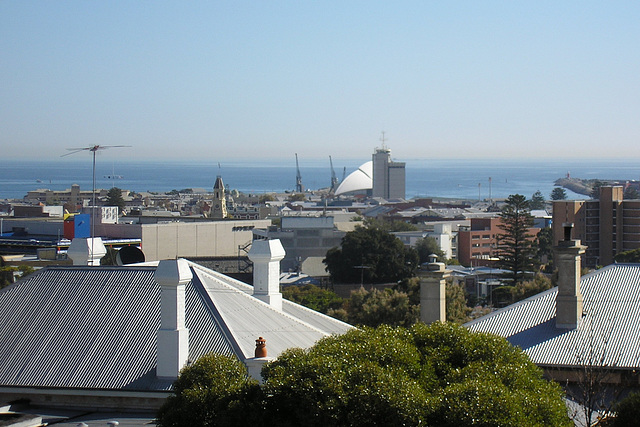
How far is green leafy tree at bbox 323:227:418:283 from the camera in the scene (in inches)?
2591

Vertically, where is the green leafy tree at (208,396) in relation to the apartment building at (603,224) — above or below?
above

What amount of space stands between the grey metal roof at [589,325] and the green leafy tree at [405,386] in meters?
4.58

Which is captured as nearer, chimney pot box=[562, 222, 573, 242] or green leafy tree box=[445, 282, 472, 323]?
chimney pot box=[562, 222, 573, 242]

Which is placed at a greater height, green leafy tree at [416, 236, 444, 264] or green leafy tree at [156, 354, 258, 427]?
green leafy tree at [156, 354, 258, 427]

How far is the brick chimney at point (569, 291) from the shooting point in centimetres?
1752

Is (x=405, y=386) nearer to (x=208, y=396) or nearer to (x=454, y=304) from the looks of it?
(x=208, y=396)

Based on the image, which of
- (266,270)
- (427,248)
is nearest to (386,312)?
(266,270)

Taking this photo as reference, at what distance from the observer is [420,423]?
9.63 metres

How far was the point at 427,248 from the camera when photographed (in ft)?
292

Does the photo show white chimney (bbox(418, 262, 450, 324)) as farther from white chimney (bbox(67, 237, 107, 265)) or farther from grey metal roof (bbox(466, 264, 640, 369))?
white chimney (bbox(67, 237, 107, 265))

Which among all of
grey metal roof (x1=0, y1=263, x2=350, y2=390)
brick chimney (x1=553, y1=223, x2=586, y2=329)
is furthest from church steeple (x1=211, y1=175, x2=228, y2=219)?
grey metal roof (x1=0, y1=263, x2=350, y2=390)

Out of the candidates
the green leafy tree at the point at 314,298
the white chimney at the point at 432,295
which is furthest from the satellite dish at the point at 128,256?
the green leafy tree at the point at 314,298

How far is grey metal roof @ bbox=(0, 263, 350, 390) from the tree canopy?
2.49m

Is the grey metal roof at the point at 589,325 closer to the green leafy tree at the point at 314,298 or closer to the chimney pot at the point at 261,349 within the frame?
the chimney pot at the point at 261,349
